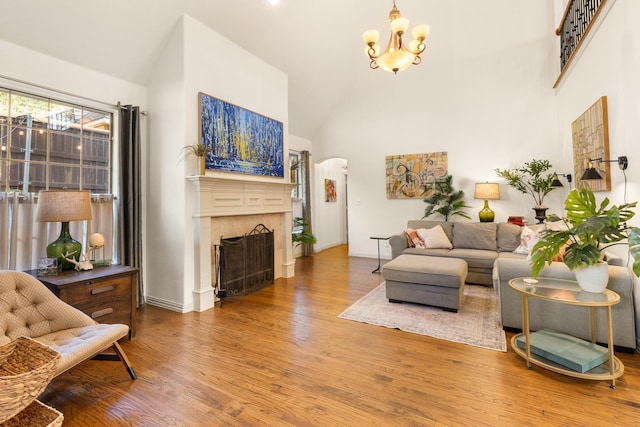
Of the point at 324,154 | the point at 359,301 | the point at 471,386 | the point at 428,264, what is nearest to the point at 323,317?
the point at 359,301

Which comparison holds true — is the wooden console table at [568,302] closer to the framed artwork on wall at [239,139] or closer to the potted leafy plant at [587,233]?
the potted leafy plant at [587,233]

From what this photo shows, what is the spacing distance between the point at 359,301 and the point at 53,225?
3.36 metres

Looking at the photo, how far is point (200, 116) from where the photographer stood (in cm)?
357

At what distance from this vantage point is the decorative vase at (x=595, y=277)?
83.4 inches

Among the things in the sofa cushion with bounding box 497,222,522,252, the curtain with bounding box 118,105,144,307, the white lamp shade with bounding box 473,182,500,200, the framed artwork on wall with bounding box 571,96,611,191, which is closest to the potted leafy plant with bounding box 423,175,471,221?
the white lamp shade with bounding box 473,182,500,200

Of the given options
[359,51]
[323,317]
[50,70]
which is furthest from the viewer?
[359,51]

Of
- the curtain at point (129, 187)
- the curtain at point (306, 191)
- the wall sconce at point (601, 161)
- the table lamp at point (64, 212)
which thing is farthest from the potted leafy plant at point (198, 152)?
the wall sconce at point (601, 161)

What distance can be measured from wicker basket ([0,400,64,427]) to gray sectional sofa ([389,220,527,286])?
4.25 meters

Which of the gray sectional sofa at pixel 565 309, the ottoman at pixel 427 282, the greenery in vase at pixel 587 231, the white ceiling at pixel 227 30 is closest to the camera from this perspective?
the greenery in vase at pixel 587 231

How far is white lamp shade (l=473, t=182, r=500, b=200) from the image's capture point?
5.22 meters

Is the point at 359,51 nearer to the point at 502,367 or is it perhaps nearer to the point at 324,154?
the point at 324,154

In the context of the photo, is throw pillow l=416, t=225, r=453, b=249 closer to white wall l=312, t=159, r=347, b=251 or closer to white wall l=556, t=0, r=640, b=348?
white wall l=556, t=0, r=640, b=348

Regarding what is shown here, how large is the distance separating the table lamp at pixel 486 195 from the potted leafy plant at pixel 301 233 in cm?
320

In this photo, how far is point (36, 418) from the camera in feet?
4.57
